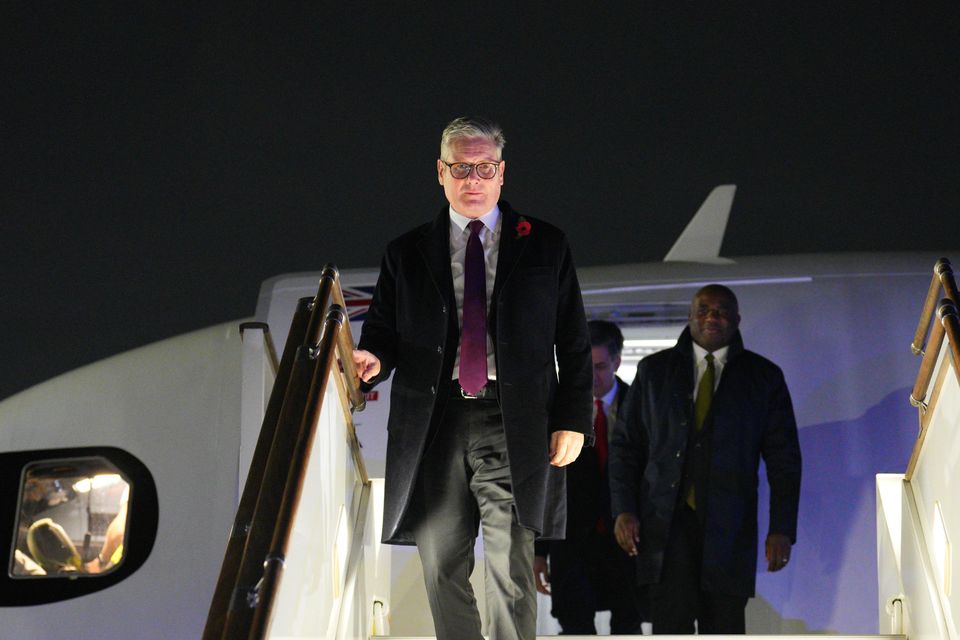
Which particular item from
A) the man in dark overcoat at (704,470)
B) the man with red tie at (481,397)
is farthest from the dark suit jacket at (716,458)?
the man with red tie at (481,397)

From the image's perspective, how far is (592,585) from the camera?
5148mm

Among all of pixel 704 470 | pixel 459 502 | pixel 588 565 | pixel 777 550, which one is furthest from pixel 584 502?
pixel 459 502

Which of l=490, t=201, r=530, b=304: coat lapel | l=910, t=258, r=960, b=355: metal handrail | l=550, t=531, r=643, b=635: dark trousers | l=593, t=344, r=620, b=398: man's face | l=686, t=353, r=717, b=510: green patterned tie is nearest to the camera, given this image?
l=490, t=201, r=530, b=304: coat lapel

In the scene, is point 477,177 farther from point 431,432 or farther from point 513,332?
point 431,432

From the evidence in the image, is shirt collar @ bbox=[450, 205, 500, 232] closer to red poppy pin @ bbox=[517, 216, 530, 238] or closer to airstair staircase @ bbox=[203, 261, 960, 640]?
red poppy pin @ bbox=[517, 216, 530, 238]

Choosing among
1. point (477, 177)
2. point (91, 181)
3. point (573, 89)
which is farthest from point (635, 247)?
point (477, 177)

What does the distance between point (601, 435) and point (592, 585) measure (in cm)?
60

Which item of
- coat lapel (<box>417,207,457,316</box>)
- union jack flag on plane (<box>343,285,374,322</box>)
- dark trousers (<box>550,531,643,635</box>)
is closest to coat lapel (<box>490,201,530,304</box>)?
coat lapel (<box>417,207,457,316</box>)

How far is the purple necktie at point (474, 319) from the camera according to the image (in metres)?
3.29

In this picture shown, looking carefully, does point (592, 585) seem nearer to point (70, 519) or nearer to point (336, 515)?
point (336, 515)

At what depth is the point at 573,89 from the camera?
11.9 m

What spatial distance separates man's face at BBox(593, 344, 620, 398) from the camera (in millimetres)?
5469

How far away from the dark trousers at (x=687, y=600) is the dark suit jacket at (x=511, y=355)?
143 cm

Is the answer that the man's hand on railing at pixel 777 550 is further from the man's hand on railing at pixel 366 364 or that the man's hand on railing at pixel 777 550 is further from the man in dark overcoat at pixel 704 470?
the man's hand on railing at pixel 366 364
